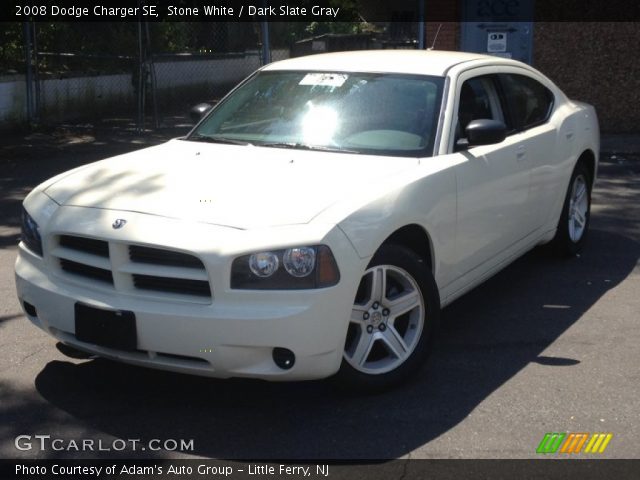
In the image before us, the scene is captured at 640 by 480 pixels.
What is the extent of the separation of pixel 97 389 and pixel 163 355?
2.21 ft

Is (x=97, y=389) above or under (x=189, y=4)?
under

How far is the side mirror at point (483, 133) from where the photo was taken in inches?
221

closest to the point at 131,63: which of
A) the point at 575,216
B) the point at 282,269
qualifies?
the point at 575,216

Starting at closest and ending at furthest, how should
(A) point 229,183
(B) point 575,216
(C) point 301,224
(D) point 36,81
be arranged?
(C) point 301,224 < (A) point 229,183 < (B) point 575,216 < (D) point 36,81

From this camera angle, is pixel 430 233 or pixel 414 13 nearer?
pixel 430 233

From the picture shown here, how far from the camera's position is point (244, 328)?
4.31 metres

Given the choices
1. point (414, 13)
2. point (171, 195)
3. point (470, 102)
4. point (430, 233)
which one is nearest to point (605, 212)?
point (470, 102)

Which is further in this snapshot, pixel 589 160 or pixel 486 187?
pixel 589 160

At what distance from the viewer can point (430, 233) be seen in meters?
5.18

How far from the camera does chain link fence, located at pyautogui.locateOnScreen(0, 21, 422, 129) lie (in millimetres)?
15297

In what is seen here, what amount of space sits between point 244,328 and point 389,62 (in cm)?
256

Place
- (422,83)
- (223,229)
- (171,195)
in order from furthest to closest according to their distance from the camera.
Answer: (422,83) < (171,195) < (223,229)

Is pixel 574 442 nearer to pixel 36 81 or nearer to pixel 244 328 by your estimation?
pixel 244 328

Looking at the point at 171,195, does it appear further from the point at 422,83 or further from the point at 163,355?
the point at 422,83
